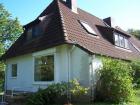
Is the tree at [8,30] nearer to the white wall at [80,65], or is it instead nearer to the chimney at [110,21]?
the chimney at [110,21]

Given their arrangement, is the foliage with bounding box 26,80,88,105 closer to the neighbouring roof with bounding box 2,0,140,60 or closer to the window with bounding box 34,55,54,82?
the window with bounding box 34,55,54,82

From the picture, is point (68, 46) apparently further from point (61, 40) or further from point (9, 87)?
point (9, 87)

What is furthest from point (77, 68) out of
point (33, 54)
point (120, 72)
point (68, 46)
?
point (33, 54)

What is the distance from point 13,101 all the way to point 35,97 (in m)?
2.51

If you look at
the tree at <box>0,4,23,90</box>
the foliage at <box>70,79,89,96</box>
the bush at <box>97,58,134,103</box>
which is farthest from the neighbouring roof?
the tree at <box>0,4,23,90</box>

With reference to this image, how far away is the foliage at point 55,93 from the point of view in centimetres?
1380

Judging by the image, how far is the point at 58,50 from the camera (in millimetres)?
16266

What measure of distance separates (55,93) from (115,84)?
3565 mm

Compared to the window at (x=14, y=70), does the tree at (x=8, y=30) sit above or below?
above

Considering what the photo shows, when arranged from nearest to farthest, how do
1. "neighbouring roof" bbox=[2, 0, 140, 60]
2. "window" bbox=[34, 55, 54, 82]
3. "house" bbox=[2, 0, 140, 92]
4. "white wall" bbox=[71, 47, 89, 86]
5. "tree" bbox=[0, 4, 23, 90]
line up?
"white wall" bbox=[71, 47, 89, 86] < "house" bbox=[2, 0, 140, 92] < "neighbouring roof" bbox=[2, 0, 140, 60] < "window" bbox=[34, 55, 54, 82] < "tree" bbox=[0, 4, 23, 90]

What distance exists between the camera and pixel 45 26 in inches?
731

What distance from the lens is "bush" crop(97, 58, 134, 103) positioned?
1405 cm

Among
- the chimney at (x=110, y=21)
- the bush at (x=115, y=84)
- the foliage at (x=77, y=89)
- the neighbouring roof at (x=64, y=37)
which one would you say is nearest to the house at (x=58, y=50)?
the neighbouring roof at (x=64, y=37)

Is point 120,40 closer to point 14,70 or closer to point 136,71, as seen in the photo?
point 136,71
